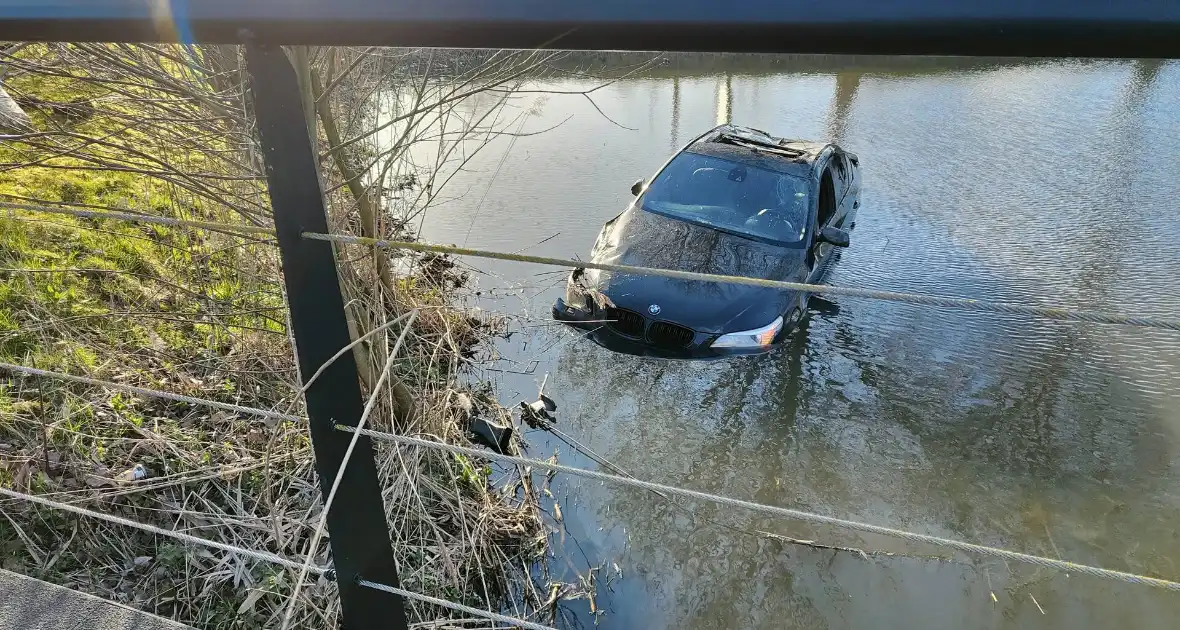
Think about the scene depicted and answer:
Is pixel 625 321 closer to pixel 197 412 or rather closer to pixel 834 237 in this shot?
pixel 834 237

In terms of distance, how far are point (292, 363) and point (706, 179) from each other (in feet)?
12.0

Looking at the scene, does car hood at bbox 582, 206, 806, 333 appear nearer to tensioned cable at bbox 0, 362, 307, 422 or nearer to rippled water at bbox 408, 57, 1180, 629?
rippled water at bbox 408, 57, 1180, 629

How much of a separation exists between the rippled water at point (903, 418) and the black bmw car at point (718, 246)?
0.48m

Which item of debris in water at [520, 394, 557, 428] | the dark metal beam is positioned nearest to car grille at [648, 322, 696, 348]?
debris in water at [520, 394, 557, 428]

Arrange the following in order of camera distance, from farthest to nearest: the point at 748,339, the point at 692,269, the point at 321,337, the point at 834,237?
the point at 834,237
the point at 692,269
the point at 748,339
the point at 321,337

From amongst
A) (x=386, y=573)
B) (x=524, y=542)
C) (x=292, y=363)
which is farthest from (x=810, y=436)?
(x=386, y=573)

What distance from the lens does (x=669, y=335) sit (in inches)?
189

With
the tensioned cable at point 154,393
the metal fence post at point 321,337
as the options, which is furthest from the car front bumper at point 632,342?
the metal fence post at point 321,337

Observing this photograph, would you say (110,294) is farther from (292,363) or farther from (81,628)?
(81,628)

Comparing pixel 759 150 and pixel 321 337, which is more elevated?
pixel 321 337

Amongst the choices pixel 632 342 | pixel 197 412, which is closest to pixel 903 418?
pixel 632 342

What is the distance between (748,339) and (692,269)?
703 mm

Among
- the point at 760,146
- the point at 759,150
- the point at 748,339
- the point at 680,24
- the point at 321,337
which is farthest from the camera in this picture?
the point at 760,146

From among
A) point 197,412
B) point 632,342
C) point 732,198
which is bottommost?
point 632,342
